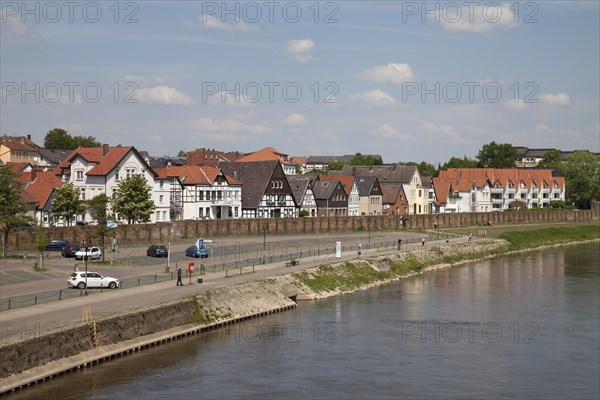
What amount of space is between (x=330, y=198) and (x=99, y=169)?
43.1 meters

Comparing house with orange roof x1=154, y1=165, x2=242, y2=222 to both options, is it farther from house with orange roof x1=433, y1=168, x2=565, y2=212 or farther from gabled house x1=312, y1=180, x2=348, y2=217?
house with orange roof x1=433, y1=168, x2=565, y2=212

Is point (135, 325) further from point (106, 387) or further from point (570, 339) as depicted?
point (570, 339)

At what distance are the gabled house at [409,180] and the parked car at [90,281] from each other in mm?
100449

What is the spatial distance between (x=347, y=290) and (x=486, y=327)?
18.7 meters

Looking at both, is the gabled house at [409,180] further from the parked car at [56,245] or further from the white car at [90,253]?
the white car at [90,253]

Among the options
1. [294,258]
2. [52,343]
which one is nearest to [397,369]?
[52,343]

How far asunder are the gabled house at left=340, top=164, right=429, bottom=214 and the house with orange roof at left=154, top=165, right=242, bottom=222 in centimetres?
4431

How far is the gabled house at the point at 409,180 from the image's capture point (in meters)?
156

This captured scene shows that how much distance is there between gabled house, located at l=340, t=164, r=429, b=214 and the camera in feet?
513

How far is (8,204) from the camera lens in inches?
3007

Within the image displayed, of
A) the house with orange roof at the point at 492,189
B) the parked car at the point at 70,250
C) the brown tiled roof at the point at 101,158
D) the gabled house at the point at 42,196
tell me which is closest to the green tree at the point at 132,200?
A: the brown tiled roof at the point at 101,158

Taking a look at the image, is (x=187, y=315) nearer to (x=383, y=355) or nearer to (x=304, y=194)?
(x=383, y=355)

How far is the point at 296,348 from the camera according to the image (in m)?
52.0

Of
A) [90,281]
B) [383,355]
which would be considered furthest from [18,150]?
[383,355]
